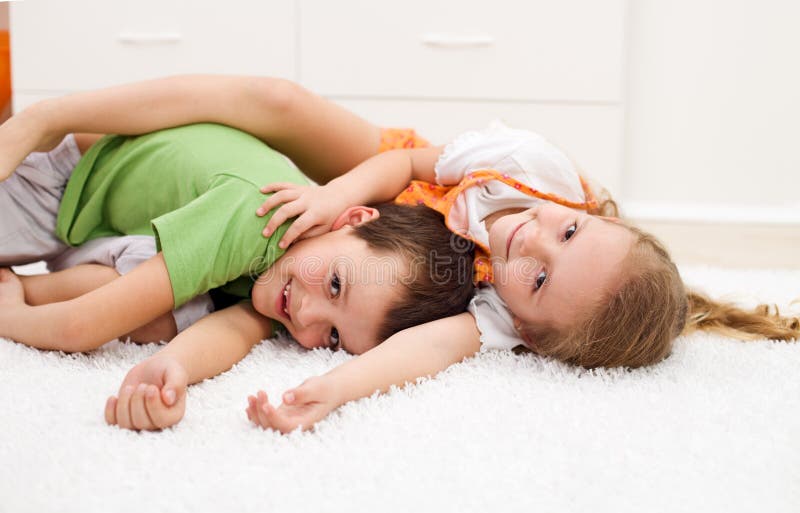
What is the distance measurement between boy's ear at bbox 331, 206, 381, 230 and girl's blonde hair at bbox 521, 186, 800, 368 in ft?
0.79

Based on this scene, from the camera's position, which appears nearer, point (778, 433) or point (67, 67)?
point (778, 433)

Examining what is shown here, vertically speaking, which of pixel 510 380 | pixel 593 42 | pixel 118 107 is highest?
pixel 593 42

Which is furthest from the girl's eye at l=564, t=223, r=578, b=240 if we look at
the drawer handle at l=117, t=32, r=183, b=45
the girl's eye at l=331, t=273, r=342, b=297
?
the drawer handle at l=117, t=32, r=183, b=45

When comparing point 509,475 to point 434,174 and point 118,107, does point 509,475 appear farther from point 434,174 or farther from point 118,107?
point 118,107

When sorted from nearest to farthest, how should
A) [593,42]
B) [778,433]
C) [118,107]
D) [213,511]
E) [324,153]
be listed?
[213,511]
[778,433]
[118,107]
[324,153]
[593,42]

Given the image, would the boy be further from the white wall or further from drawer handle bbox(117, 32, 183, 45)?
the white wall

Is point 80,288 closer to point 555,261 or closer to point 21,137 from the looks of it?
point 21,137

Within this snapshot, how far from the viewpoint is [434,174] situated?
3.79 ft

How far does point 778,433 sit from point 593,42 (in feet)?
4.36

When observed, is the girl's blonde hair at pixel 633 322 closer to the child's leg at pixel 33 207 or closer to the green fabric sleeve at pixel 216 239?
the green fabric sleeve at pixel 216 239

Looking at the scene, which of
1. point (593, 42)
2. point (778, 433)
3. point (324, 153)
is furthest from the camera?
point (593, 42)

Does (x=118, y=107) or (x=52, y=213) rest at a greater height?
(x=118, y=107)

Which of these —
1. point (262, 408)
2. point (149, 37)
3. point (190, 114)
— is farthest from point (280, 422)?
point (149, 37)

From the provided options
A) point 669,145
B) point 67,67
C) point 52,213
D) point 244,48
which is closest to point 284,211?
point 52,213
